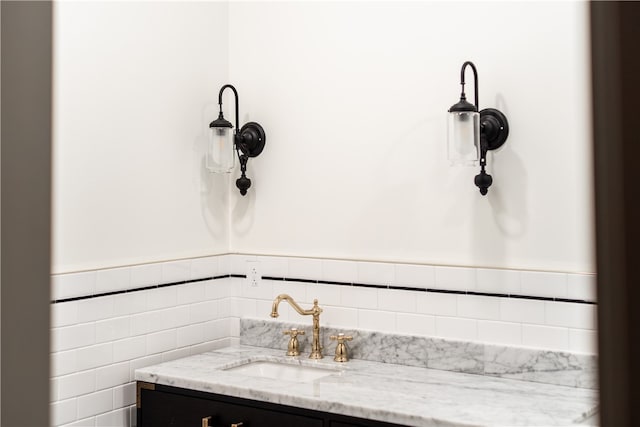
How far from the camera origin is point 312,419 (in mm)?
2016

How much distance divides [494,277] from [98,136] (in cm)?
145

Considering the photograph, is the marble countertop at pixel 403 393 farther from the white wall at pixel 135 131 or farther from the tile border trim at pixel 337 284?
the white wall at pixel 135 131

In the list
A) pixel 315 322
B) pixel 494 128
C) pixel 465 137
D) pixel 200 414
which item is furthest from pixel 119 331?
pixel 494 128

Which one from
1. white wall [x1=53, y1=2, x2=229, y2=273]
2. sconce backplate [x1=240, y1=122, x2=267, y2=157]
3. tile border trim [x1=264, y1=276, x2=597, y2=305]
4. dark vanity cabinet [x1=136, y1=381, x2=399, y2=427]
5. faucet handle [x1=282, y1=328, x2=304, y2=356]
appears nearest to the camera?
dark vanity cabinet [x1=136, y1=381, x2=399, y2=427]

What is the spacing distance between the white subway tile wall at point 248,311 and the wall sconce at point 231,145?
382 mm

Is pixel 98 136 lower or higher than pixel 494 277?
higher

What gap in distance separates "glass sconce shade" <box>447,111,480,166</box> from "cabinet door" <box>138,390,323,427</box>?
93 cm

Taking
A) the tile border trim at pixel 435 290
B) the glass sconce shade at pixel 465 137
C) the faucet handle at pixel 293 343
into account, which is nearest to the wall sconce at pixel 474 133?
the glass sconce shade at pixel 465 137

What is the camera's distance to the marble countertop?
183 centimetres

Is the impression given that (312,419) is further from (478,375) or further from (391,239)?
(391,239)

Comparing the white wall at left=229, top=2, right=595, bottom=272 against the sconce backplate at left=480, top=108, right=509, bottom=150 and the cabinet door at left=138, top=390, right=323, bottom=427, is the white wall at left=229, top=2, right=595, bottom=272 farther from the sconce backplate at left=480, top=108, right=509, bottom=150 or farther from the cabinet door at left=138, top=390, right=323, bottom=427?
the cabinet door at left=138, top=390, right=323, bottom=427

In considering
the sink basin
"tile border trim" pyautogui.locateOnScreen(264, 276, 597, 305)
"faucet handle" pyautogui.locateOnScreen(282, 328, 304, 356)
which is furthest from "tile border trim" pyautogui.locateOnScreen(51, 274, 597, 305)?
the sink basin
